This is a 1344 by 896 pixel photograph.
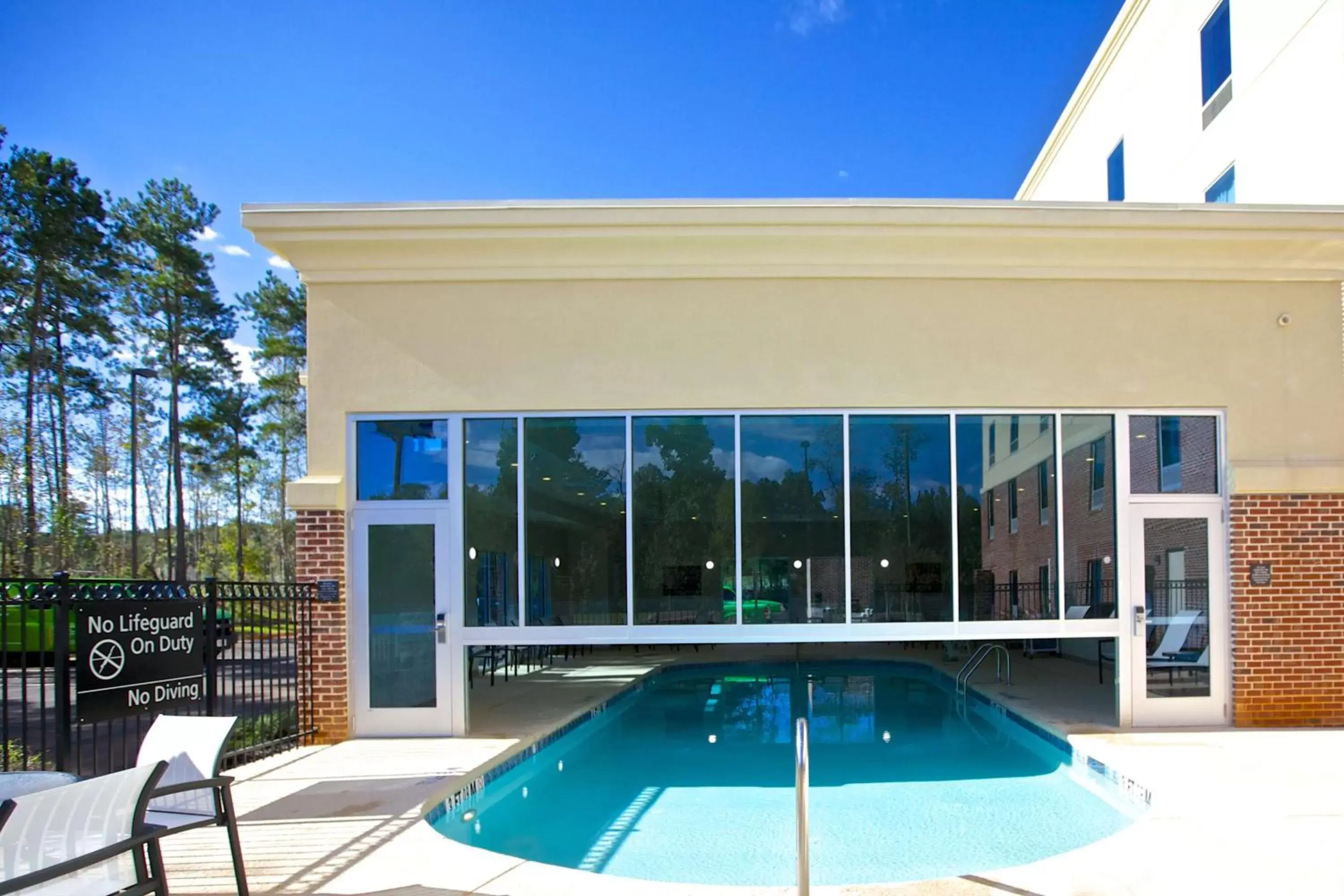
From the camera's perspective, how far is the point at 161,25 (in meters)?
20.5

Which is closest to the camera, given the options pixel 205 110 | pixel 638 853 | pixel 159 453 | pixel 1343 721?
pixel 638 853

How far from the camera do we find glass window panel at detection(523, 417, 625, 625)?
25.7ft

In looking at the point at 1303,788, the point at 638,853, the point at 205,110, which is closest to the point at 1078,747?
the point at 1303,788

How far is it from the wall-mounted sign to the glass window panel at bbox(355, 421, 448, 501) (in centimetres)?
207

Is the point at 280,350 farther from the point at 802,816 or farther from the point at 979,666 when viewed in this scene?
the point at 802,816

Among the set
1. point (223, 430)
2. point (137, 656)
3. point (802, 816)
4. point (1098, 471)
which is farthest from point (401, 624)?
point (223, 430)

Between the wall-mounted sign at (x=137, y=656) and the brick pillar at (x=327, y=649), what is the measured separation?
1537mm

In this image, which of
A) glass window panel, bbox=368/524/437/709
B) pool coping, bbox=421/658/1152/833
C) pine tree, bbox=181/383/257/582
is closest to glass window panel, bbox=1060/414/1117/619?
pool coping, bbox=421/658/1152/833

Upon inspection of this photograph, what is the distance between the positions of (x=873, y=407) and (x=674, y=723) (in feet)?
13.9

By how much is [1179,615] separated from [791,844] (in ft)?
15.0

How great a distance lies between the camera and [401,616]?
7.84 meters

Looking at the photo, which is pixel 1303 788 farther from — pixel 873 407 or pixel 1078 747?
pixel 873 407

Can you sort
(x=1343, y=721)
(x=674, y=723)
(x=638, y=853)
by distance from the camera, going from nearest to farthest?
(x=638, y=853), (x=1343, y=721), (x=674, y=723)

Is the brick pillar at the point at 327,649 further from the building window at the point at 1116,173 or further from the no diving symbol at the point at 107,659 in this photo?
the building window at the point at 1116,173
